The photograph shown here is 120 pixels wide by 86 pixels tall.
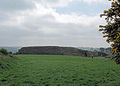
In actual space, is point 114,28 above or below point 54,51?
above

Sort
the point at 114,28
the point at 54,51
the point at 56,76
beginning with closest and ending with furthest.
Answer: the point at 114,28 < the point at 56,76 < the point at 54,51

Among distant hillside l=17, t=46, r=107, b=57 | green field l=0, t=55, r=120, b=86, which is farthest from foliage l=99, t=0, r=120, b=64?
distant hillside l=17, t=46, r=107, b=57

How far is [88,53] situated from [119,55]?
31.4 m

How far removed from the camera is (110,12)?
189 inches

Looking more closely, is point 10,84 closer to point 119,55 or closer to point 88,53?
point 119,55

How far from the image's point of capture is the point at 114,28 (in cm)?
Result: 471

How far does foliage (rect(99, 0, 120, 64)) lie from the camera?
458 centimetres

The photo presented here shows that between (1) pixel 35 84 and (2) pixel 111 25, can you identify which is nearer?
(2) pixel 111 25

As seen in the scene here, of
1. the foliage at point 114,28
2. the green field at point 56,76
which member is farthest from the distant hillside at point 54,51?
the foliage at point 114,28

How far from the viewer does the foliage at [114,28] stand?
15.0 feet

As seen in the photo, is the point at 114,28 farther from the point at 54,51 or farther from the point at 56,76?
the point at 54,51

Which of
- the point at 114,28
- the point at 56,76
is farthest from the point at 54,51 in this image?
the point at 114,28

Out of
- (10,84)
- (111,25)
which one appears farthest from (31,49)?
(111,25)

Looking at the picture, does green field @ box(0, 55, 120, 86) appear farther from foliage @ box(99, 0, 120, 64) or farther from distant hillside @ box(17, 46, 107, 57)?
distant hillside @ box(17, 46, 107, 57)
